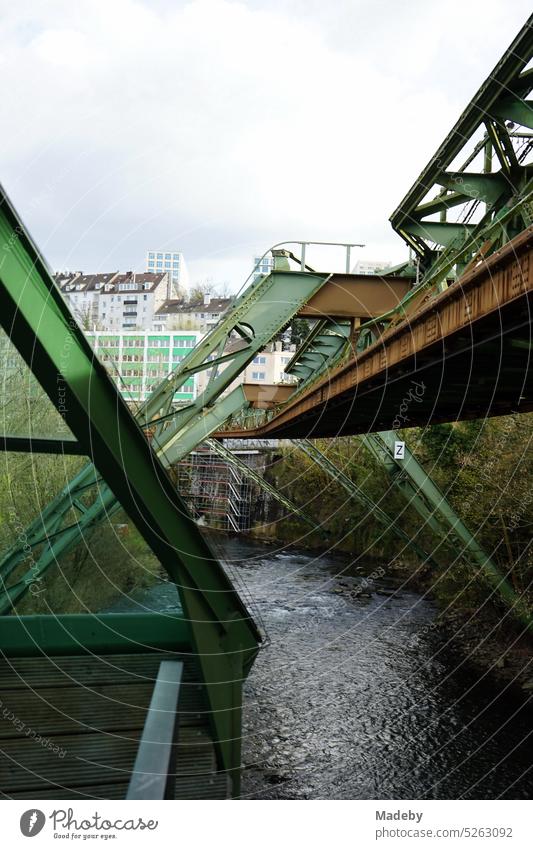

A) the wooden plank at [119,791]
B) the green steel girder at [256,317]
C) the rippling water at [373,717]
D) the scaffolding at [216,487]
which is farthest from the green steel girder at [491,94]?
the scaffolding at [216,487]

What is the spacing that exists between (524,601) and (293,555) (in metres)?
11.2

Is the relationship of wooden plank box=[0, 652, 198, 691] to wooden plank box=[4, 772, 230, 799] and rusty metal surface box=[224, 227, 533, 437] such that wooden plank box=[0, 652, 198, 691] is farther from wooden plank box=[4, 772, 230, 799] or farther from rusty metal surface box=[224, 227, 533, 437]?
rusty metal surface box=[224, 227, 533, 437]

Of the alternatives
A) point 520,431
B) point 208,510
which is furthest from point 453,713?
point 208,510

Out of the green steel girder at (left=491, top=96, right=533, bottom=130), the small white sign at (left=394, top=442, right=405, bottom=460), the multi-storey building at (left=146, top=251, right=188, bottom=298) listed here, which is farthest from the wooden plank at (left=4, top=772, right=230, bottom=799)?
the small white sign at (left=394, top=442, right=405, bottom=460)

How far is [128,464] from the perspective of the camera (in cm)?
183

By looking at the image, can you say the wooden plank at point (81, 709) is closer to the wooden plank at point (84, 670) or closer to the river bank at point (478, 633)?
the wooden plank at point (84, 670)

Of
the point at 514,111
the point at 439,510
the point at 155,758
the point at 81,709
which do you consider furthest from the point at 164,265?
the point at 439,510

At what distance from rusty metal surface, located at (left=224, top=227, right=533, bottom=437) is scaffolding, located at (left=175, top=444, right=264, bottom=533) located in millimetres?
6958
